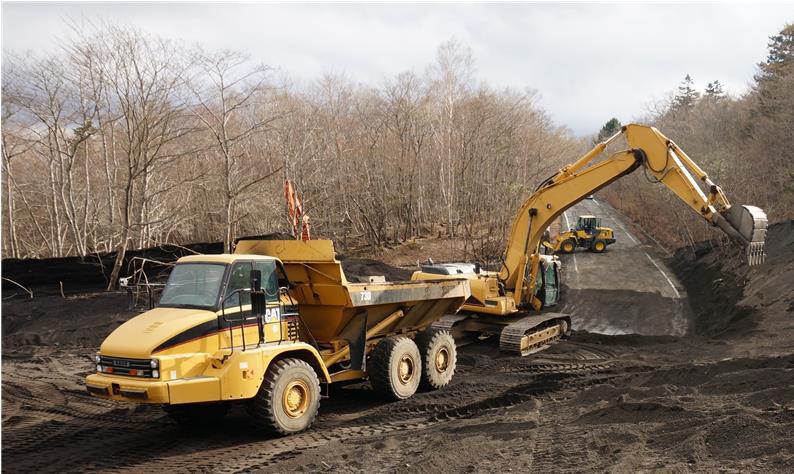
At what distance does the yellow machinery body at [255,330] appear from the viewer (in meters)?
6.64

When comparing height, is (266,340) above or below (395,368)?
above

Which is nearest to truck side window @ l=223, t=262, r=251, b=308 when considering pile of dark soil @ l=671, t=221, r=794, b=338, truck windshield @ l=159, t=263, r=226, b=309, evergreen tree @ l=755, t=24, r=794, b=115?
truck windshield @ l=159, t=263, r=226, b=309

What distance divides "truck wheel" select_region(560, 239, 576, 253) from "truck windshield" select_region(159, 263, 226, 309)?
25.6 meters

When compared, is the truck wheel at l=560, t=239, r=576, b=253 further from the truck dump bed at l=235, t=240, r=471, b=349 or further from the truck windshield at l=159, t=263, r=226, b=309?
the truck windshield at l=159, t=263, r=226, b=309

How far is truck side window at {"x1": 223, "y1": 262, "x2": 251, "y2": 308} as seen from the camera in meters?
7.33

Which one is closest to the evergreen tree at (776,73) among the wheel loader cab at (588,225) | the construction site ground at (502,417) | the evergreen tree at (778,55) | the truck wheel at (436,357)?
the evergreen tree at (778,55)

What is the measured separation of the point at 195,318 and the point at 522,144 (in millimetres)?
31270

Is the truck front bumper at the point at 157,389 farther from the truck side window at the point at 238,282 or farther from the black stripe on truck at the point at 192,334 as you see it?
the truck side window at the point at 238,282

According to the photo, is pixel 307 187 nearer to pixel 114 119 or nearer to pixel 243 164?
pixel 243 164

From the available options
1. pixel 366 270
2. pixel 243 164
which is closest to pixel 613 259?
pixel 366 270

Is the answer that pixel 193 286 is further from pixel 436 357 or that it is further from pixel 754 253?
pixel 754 253

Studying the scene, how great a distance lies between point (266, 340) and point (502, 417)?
3222mm

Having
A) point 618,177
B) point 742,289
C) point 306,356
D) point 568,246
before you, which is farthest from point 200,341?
point 568,246

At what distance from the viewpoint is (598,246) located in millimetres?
30766
